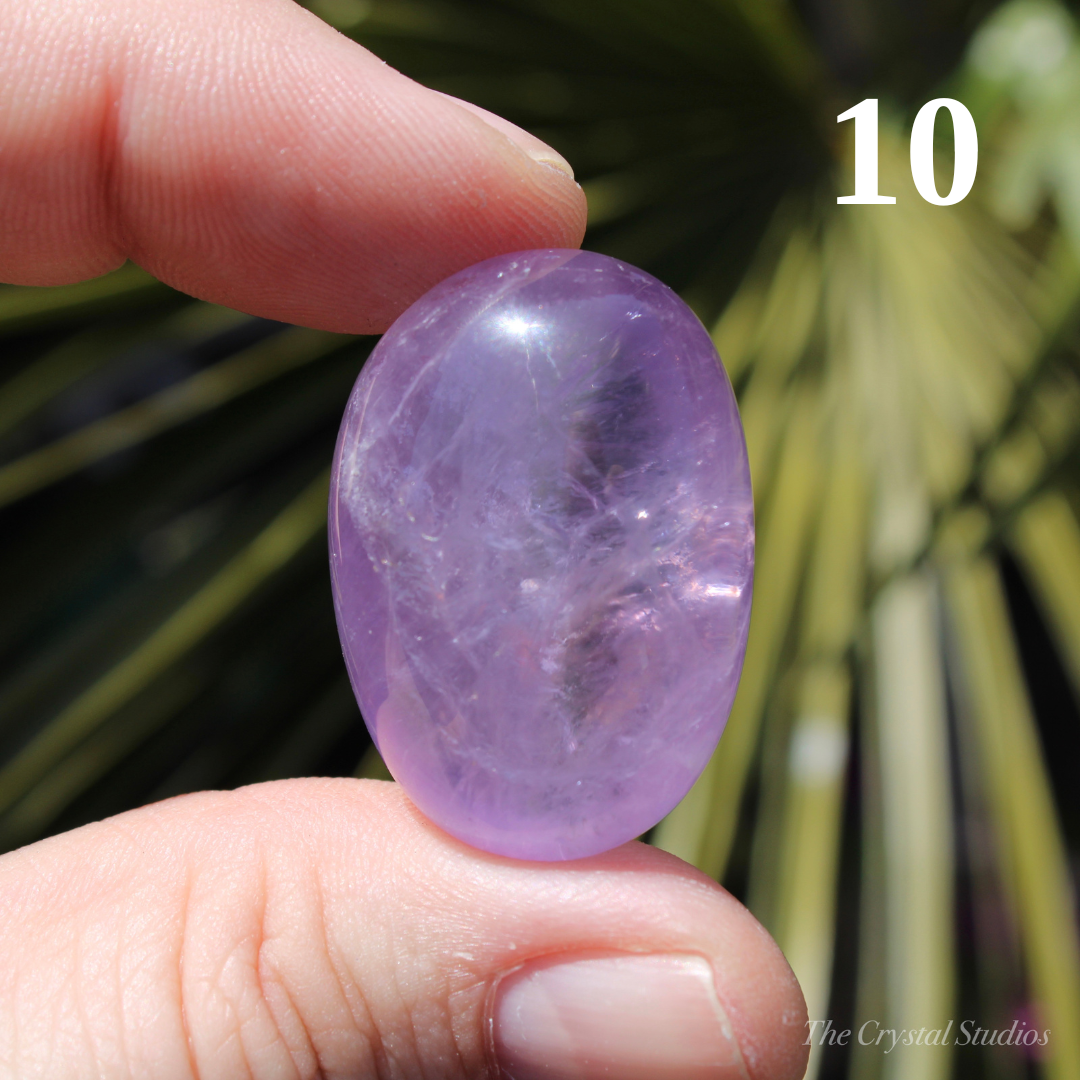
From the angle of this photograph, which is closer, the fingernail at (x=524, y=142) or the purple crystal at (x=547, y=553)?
the purple crystal at (x=547, y=553)

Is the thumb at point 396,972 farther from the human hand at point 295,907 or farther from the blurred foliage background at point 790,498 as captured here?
the blurred foliage background at point 790,498

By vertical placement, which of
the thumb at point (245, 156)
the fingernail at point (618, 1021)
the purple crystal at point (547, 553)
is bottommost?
the fingernail at point (618, 1021)

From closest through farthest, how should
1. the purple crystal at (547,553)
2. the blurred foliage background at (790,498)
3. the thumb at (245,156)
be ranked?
the purple crystal at (547,553)
the thumb at (245,156)
the blurred foliage background at (790,498)

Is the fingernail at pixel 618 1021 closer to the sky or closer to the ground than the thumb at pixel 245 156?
closer to the ground

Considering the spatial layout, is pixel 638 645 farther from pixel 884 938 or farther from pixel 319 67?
pixel 884 938

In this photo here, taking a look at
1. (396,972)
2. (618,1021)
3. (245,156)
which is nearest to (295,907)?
(396,972)

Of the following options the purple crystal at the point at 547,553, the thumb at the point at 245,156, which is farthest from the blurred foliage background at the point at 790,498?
the purple crystal at the point at 547,553

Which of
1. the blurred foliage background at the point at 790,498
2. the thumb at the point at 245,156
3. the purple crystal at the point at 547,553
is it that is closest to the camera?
the purple crystal at the point at 547,553

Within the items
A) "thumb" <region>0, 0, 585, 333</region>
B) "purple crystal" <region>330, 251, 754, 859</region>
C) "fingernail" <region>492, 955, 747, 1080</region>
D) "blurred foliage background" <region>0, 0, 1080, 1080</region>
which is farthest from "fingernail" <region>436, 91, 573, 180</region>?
"fingernail" <region>492, 955, 747, 1080</region>
